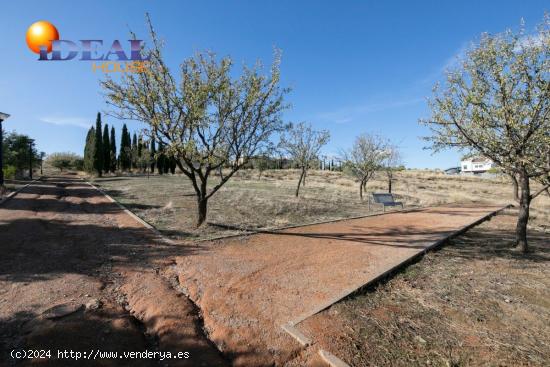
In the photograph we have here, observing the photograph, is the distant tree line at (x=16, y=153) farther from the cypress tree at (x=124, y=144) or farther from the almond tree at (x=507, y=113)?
the almond tree at (x=507, y=113)

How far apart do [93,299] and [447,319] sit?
5.91 meters

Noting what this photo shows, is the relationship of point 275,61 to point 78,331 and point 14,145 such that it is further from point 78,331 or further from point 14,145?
point 14,145

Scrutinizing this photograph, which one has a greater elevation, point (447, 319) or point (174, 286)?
point (174, 286)

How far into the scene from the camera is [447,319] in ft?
15.2

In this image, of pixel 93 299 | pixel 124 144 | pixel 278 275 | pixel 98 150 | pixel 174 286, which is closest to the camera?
pixel 93 299

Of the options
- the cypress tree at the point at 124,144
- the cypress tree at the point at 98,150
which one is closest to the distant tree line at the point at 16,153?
the cypress tree at the point at 98,150

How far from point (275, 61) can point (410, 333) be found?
9.24m

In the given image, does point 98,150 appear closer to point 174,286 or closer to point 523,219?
point 174,286

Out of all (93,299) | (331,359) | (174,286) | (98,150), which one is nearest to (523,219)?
(331,359)

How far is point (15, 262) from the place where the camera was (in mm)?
6422

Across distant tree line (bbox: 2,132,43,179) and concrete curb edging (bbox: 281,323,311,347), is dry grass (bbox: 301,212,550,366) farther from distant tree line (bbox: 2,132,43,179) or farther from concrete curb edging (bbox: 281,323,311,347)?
distant tree line (bbox: 2,132,43,179)

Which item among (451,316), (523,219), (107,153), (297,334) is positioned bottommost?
(451,316)

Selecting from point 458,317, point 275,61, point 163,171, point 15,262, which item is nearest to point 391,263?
point 458,317

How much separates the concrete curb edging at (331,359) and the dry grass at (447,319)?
13 cm
